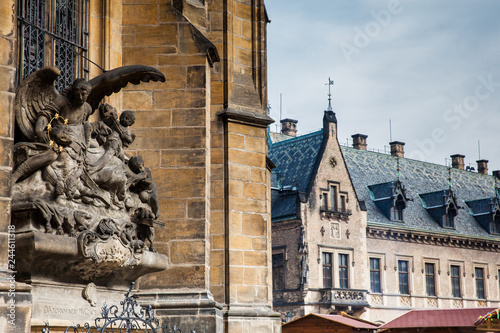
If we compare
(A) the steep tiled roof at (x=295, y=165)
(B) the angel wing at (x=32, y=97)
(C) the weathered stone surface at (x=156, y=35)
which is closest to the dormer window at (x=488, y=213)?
(A) the steep tiled roof at (x=295, y=165)

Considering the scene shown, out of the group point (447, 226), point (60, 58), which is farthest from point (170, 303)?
point (447, 226)

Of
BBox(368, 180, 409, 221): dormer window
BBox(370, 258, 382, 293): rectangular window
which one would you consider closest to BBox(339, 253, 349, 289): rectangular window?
BBox(370, 258, 382, 293): rectangular window

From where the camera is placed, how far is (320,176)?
4344cm

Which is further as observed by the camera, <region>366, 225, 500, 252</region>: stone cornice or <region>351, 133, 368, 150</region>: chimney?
<region>351, 133, 368, 150</region>: chimney

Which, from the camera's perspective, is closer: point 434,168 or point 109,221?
point 109,221

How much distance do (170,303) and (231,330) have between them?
1.22 meters

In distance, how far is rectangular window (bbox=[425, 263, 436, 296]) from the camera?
48.9 meters

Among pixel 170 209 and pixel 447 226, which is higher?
pixel 447 226

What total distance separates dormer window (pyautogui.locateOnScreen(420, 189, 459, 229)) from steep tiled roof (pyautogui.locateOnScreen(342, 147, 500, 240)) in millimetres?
64

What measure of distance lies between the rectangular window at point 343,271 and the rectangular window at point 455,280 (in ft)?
32.2

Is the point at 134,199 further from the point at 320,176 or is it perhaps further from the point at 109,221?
the point at 320,176

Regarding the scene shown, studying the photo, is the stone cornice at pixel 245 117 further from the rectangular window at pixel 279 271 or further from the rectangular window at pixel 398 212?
the rectangular window at pixel 398 212

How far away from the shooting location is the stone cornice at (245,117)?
10609mm

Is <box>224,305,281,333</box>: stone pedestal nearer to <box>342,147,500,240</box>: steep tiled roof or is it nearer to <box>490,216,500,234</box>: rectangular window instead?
<box>342,147,500,240</box>: steep tiled roof
